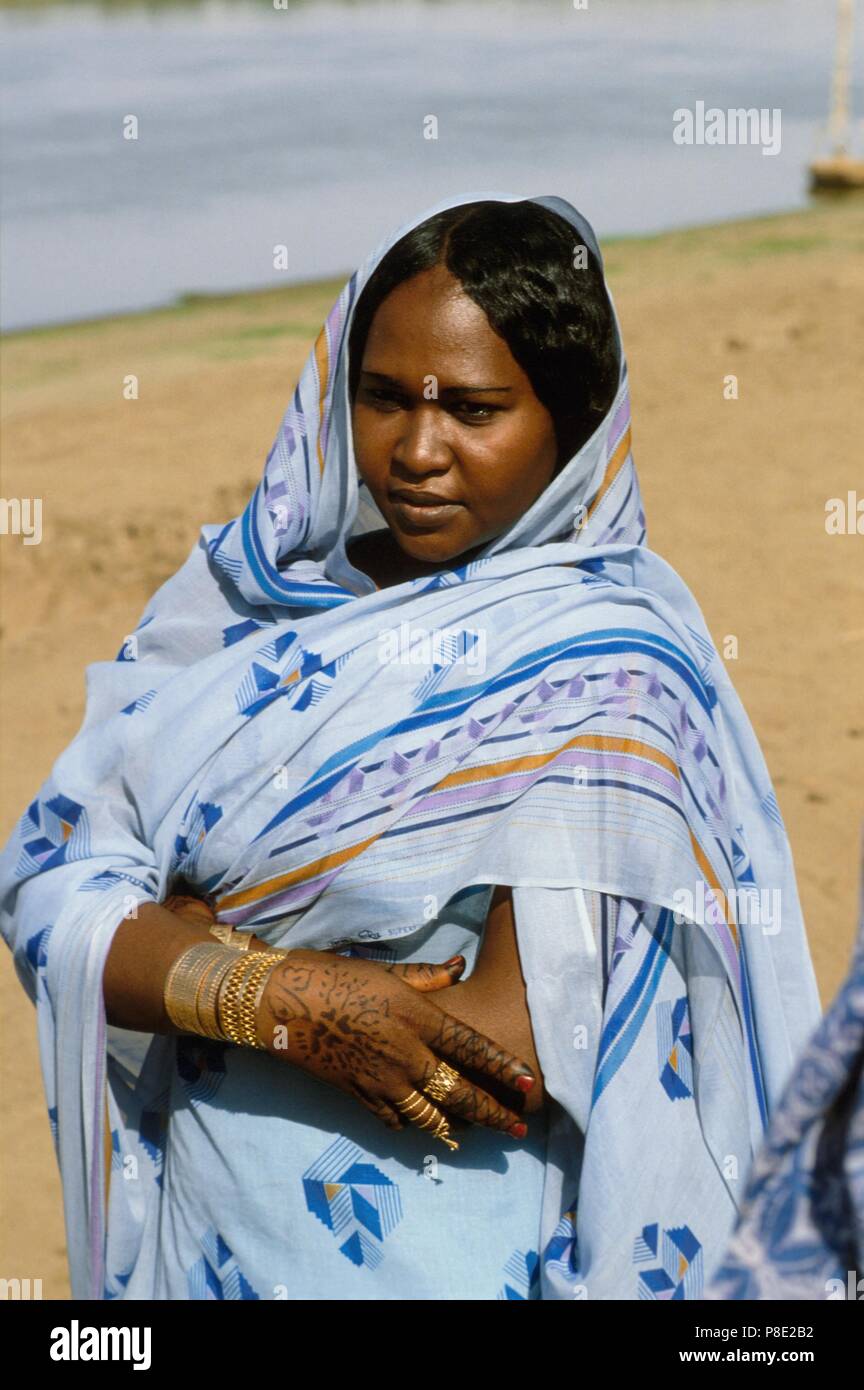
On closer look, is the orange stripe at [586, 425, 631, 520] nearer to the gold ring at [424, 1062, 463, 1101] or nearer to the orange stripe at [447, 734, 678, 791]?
the orange stripe at [447, 734, 678, 791]

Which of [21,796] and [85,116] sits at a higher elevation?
→ [85,116]

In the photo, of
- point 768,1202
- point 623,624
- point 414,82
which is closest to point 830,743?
point 623,624

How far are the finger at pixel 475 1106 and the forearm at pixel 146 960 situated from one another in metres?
0.28

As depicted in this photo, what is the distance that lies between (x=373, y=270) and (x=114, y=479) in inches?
233

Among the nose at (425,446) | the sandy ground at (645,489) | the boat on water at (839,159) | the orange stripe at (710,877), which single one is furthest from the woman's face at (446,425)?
the boat on water at (839,159)

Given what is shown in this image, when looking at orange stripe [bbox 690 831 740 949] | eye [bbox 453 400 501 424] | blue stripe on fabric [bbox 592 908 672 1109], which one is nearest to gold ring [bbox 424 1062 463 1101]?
blue stripe on fabric [bbox 592 908 672 1109]

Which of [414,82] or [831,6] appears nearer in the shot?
[414,82]

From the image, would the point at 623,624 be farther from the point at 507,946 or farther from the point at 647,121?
the point at 647,121

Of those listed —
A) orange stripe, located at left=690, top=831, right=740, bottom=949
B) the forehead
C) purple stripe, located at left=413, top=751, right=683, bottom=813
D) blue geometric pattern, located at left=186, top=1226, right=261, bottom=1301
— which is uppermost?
the forehead

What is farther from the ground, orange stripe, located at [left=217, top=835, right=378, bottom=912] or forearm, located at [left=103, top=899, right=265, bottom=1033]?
orange stripe, located at [left=217, top=835, right=378, bottom=912]

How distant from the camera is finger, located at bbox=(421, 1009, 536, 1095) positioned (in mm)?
2064

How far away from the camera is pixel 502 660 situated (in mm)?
2229

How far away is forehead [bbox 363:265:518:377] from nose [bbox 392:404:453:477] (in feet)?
0.20

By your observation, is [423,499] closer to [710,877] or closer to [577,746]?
[577,746]
